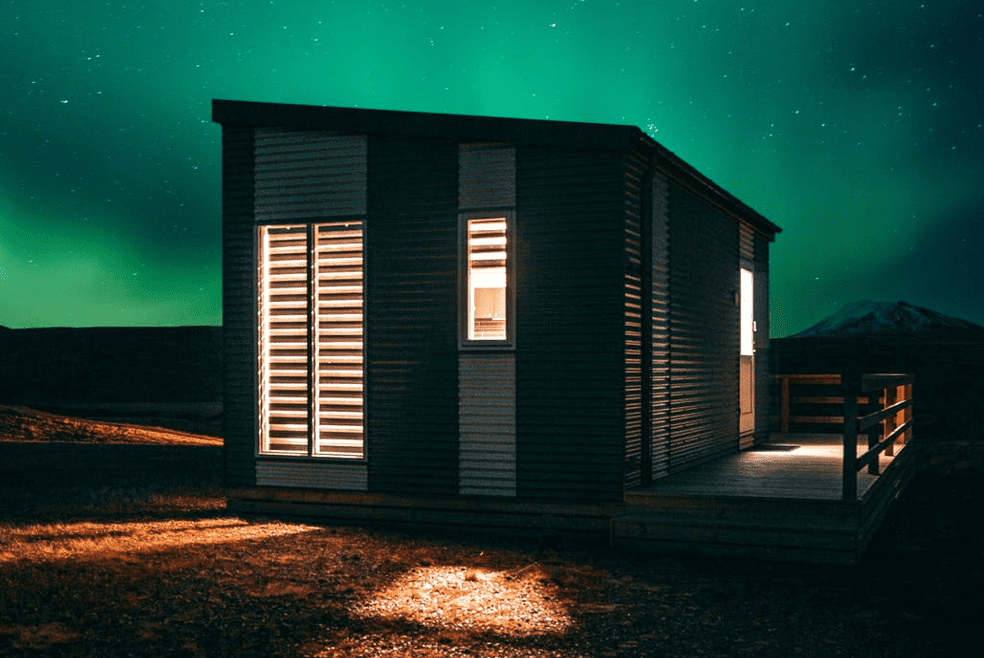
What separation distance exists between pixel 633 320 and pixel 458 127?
2.81 metres

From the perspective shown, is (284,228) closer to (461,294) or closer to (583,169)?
(461,294)

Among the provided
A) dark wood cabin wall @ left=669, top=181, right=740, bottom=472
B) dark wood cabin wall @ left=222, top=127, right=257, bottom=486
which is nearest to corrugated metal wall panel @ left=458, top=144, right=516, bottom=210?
dark wood cabin wall @ left=669, top=181, right=740, bottom=472

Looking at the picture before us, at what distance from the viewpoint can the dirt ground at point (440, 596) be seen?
5.85 m

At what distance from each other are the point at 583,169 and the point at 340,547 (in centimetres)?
458

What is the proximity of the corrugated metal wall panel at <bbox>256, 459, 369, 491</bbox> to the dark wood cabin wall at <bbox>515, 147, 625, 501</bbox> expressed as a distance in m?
1.94

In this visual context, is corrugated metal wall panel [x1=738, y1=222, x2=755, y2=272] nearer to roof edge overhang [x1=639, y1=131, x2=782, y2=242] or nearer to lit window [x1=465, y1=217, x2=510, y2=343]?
roof edge overhang [x1=639, y1=131, x2=782, y2=242]

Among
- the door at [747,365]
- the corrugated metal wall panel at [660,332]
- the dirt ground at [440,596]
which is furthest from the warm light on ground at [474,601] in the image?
the door at [747,365]

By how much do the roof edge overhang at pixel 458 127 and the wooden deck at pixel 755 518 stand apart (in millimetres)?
3564

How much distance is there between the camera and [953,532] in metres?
10.2

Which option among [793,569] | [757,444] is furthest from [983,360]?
[793,569]

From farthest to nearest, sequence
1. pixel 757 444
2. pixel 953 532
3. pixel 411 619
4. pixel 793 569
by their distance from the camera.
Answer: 1. pixel 757 444
2. pixel 953 532
3. pixel 793 569
4. pixel 411 619

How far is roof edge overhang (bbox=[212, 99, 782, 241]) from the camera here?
8.96 metres

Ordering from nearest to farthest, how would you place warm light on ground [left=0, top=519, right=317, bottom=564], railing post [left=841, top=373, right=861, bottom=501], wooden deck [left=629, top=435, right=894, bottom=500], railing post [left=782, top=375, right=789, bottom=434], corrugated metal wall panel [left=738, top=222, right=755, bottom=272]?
railing post [left=841, top=373, right=861, bottom=501]
warm light on ground [left=0, top=519, right=317, bottom=564]
wooden deck [left=629, top=435, right=894, bottom=500]
corrugated metal wall panel [left=738, top=222, right=755, bottom=272]
railing post [left=782, top=375, right=789, bottom=434]

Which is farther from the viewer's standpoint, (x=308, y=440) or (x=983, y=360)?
(x=983, y=360)
